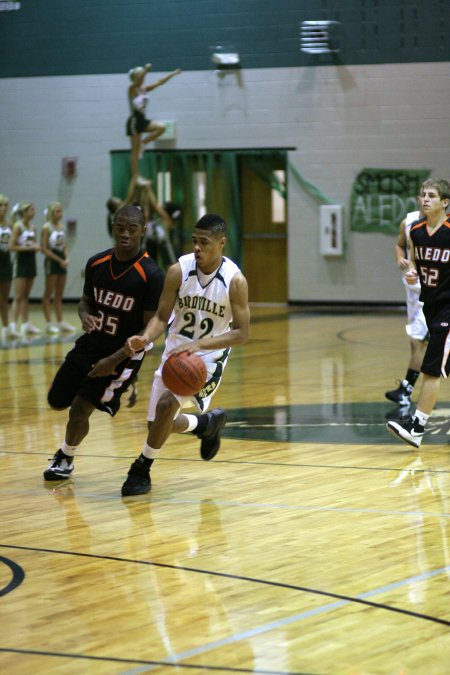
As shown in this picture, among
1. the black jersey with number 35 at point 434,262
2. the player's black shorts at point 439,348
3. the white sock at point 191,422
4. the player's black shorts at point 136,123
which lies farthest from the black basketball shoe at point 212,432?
the player's black shorts at point 136,123

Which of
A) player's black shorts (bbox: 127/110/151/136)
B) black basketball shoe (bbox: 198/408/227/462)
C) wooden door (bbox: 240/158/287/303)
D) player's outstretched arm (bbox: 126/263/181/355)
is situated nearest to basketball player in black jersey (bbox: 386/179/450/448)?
black basketball shoe (bbox: 198/408/227/462)

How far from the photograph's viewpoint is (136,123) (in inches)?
763

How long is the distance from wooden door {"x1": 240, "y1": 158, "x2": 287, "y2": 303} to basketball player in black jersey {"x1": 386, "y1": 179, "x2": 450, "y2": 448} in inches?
473

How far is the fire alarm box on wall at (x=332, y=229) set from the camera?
1900 centimetres

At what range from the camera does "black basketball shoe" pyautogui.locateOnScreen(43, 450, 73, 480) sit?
6.70m

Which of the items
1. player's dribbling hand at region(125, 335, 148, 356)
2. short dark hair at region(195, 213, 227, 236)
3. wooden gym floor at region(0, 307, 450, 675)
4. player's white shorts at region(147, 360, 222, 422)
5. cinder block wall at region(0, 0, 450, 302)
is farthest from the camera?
cinder block wall at region(0, 0, 450, 302)

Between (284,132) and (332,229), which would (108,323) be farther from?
(284,132)

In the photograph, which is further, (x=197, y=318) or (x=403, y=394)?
(x=403, y=394)

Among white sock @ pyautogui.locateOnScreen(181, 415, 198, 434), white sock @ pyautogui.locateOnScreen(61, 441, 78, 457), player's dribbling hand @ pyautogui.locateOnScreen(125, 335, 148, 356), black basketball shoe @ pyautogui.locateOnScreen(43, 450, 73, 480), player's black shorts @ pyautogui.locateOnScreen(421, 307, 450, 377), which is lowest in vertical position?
black basketball shoe @ pyautogui.locateOnScreen(43, 450, 73, 480)

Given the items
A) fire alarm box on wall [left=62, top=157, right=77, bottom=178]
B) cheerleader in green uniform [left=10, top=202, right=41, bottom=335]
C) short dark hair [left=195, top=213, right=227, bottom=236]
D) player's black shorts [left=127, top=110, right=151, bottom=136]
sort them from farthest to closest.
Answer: fire alarm box on wall [left=62, top=157, right=77, bottom=178]
player's black shorts [left=127, top=110, right=151, bottom=136]
cheerleader in green uniform [left=10, top=202, right=41, bottom=335]
short dark hair [left=195, top=213, right=227, bottom=236]

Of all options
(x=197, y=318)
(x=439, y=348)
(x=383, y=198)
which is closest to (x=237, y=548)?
(x=197, y=318)

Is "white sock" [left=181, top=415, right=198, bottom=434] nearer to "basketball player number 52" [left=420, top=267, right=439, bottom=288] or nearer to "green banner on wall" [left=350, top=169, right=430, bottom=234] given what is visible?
"basketball player number 52" [left=420, top=267, right=439, bottom=288]

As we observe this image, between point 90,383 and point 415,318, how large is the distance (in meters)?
3.62

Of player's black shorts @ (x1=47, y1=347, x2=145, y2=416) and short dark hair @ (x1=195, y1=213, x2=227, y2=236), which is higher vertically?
short dark hair @ (x1=195, y1=213, x2=227, y2=236)
